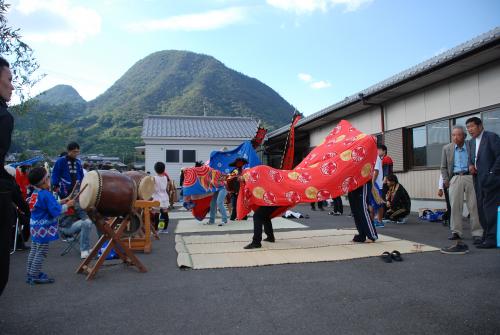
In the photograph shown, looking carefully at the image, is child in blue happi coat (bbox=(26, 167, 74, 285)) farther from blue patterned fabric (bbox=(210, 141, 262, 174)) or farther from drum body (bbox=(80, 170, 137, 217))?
blue patterned fabric (bbox=(210, 141, 262, 174))

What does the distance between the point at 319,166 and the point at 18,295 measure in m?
4.21

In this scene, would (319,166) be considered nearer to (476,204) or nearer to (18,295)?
(476,204)

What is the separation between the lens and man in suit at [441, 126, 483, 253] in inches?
216

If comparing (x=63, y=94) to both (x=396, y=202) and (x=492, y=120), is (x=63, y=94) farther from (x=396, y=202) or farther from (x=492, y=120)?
(x=492, y=120)

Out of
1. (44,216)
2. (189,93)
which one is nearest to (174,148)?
(44,216)

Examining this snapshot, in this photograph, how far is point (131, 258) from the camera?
4.36 m

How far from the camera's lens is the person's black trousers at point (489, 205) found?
5.00 meters

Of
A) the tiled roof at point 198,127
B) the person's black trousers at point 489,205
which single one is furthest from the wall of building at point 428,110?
the tiled roof at point 198,127

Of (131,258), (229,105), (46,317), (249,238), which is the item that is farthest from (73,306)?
(229,105)

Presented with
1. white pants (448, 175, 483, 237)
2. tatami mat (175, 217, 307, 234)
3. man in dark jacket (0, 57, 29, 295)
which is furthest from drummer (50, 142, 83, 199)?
white pants (448, 175, 483, 237)

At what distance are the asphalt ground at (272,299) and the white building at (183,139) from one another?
55.7ft

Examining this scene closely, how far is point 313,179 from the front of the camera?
5586 millimetres

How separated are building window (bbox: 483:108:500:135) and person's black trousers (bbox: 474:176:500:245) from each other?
3.09 metres

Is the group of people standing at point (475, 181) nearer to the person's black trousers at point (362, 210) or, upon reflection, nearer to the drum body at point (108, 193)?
the person's black trousers at point (362, 210)
